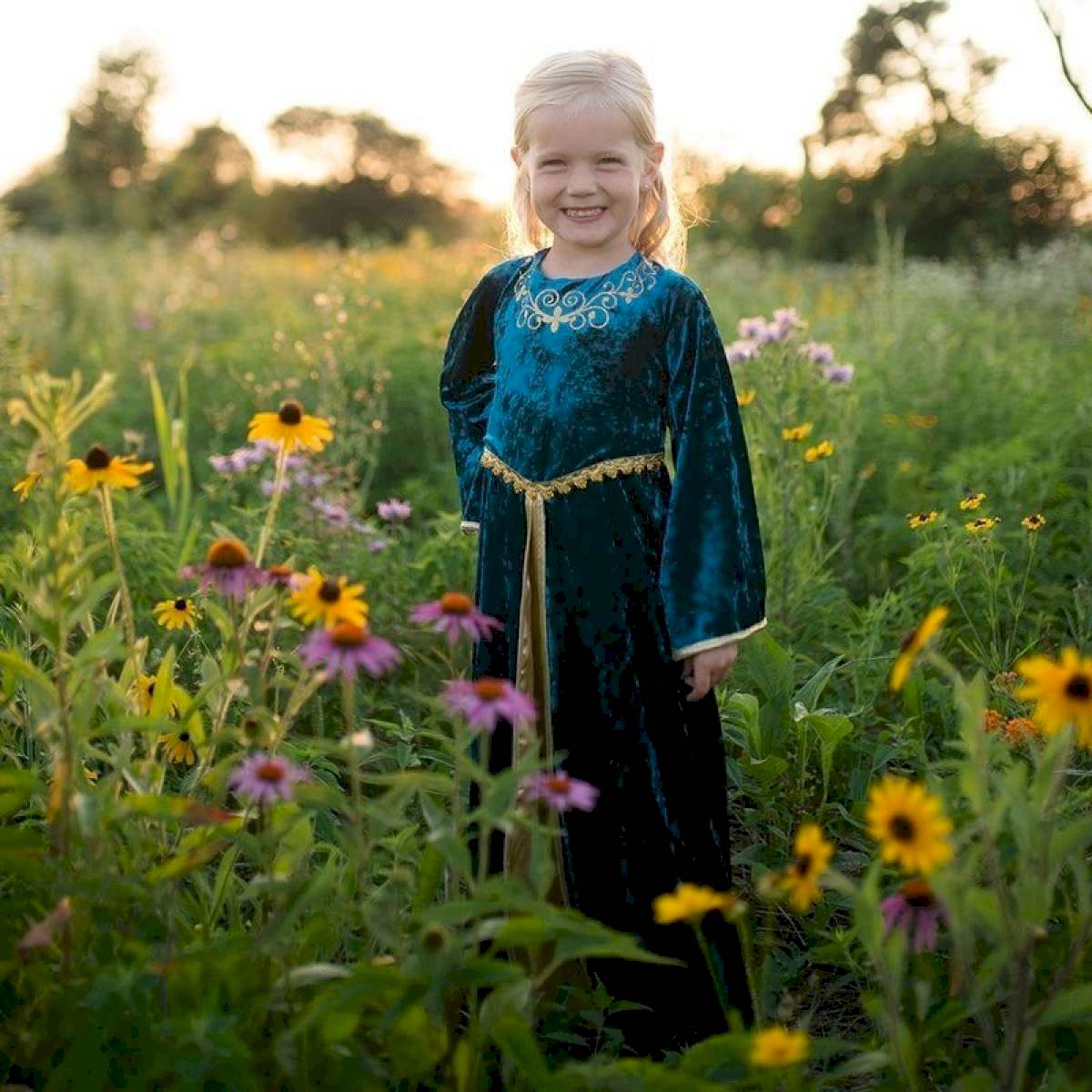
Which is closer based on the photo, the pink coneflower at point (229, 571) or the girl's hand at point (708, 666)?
the pink coneflower at point (229, 571)

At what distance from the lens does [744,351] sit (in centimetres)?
361

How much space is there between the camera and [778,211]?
69.4 ft

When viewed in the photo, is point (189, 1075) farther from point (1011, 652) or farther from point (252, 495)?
point (252, 495)

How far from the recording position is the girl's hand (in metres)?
2.09

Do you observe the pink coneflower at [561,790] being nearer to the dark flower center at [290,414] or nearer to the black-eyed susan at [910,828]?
the black-eyed susan at [910,828]

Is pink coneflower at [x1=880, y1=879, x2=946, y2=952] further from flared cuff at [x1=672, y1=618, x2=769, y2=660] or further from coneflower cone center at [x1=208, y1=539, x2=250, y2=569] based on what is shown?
coneflower cone center at [x1=208, y1=539, x2=250, y2=569]

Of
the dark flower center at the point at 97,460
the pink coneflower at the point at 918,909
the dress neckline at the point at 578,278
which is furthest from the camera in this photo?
the dress neckline at the point at 578,278

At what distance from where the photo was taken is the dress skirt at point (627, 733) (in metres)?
2.15

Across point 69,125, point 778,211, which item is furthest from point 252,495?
point 69,125

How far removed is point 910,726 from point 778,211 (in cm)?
1942

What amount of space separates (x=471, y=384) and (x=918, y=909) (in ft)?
4.08

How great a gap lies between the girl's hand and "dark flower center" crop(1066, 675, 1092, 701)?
0.76m

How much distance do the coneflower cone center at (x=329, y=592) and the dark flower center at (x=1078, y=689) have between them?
78 centimetres

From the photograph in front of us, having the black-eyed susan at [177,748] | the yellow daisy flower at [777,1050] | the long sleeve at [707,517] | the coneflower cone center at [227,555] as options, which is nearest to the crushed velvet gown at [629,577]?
the long sleeve at [707,517]
